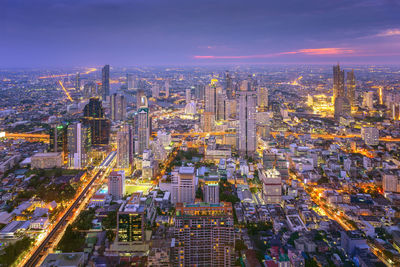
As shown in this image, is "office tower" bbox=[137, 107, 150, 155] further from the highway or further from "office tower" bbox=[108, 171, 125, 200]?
"office tower" bbox=[108, 171, 125, 200]

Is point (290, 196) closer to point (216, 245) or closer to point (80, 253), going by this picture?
point (216, 245)

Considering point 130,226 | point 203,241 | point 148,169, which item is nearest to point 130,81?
point 148,169

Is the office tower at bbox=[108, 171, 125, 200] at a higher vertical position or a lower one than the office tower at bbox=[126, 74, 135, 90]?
lower

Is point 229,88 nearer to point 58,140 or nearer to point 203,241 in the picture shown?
point 58,140

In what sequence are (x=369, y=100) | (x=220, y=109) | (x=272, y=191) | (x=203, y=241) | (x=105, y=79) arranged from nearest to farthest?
(x=203, y=241)
(x=272, y=191)
(x=220, y=109)
(x=369, y=100)
(x=105, y=79)

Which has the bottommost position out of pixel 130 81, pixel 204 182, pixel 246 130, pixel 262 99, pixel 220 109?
pixel 204 182

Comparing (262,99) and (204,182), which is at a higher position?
(262,99)

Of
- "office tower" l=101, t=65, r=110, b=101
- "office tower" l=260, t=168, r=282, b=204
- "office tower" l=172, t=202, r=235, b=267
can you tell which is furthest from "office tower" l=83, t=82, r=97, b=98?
"office tower" l=172, t=202, r=235, b=267
